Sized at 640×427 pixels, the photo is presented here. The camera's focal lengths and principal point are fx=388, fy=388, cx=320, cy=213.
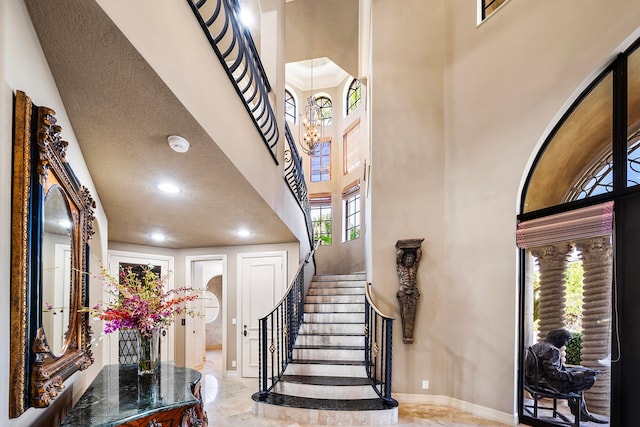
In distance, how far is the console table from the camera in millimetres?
1879

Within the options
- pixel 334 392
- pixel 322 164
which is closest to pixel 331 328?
pixel 334 392

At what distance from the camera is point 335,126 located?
10.2 meters

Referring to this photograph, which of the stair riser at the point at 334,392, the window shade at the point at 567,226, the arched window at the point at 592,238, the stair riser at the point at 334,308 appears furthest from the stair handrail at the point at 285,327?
the window shade at the point at 567,226

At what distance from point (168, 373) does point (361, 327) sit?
319cm

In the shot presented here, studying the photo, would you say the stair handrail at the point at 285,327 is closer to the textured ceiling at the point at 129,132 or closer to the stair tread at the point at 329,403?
the stair tread at the point at 329,403

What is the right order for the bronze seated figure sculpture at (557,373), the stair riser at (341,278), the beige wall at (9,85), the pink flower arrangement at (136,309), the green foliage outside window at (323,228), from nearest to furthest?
the beige wall at (9,85), the pink flower arrangement at (136,309), the bronze seated figure sculpture at (557,373), the stair riser at (341,278), the green foliage outside window at (323,228)

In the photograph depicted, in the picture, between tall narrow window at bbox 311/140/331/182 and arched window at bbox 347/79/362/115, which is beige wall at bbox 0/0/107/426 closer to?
arched window at bbox 347/79/362/115

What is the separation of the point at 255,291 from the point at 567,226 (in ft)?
15.1

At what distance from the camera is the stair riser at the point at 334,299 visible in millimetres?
5967

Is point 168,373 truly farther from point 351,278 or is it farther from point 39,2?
point 351,278

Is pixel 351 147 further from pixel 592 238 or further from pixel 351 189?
pixel 592 238

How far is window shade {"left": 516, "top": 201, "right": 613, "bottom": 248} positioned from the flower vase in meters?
3.58

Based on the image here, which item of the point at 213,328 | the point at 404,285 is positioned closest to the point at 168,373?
the point at 404,285

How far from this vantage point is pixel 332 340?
534 cm
